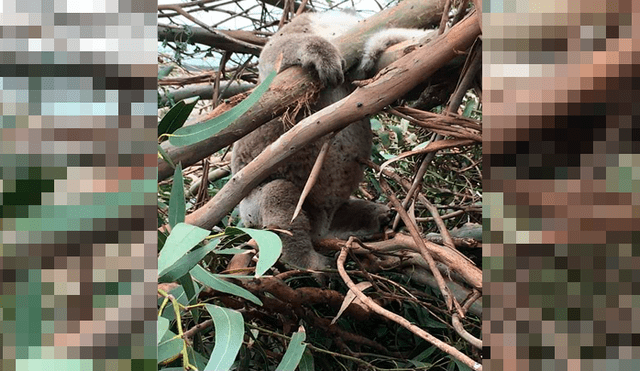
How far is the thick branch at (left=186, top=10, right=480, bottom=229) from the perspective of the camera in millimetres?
1115

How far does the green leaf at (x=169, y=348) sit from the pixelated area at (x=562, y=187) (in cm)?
31

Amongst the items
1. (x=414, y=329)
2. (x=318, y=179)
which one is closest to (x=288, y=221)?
(x=318, y=179)

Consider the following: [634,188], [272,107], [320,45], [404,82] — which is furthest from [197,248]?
[320,45]

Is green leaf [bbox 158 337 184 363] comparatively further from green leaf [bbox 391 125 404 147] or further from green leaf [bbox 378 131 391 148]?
green leaf [bbox 378 131 391 148]

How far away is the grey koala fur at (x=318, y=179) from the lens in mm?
1741

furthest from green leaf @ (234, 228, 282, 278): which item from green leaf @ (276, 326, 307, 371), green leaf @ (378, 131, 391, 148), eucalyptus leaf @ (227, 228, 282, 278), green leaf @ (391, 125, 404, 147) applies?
green leaf @ (378, 131, 391, 148)

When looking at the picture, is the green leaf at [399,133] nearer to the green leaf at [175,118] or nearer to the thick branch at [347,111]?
the thick branch at [347,111]

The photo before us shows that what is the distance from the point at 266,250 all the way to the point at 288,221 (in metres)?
1.24

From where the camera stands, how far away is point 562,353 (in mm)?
307

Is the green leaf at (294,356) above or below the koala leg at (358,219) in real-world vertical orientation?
above

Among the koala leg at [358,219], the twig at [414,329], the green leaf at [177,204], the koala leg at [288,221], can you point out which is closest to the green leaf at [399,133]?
the koala leg at [358,219]

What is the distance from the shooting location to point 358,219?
1955 mm

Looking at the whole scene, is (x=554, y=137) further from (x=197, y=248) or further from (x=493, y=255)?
(x=197, y=248)

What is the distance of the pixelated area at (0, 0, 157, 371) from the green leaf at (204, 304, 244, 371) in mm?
266
